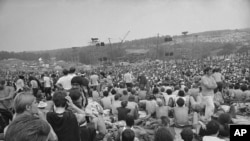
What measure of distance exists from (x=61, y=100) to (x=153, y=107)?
15.4ft

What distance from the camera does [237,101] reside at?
8.45 metres

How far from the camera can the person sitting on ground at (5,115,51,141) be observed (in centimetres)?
209

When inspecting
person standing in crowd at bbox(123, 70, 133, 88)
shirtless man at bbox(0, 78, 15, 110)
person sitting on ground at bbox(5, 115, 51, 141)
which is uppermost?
person sitting on ground at bbox(5, 115, 51, 141)

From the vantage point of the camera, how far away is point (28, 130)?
2.11 metres

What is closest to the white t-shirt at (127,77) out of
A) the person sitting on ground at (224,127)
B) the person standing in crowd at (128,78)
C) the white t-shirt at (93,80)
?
the person standing in crowd at (128,78)

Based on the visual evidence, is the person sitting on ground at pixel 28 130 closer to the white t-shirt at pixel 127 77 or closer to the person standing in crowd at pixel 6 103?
the person standing in crowd at pixel 6 103

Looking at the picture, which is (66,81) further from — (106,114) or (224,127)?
(224,127)

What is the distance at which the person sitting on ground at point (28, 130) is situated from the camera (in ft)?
6.84

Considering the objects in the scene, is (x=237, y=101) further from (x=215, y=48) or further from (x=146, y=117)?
(x=215, y=48)

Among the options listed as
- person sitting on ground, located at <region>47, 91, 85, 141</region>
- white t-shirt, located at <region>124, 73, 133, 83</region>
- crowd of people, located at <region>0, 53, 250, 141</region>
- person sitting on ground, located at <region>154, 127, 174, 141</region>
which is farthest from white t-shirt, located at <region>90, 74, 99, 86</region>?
person sitting on ground, located at <region>47, 91, 85, 141</region>

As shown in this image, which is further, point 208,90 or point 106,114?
point 106,114

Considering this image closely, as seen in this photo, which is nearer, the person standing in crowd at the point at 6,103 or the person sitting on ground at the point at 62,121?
the person sitting on ground at the point at 62,121

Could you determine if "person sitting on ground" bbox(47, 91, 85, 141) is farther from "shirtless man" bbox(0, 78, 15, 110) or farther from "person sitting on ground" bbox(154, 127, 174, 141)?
"shirtless man" bbox(0, 78, 15, 110)

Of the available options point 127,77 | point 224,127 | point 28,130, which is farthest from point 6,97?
point 127,77
